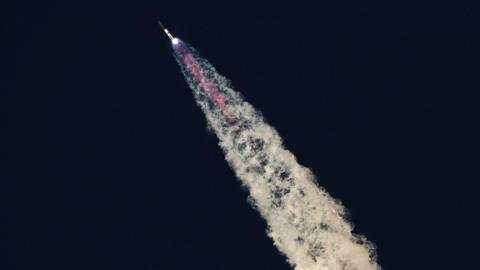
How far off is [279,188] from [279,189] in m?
0.09

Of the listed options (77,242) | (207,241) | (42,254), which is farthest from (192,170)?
(42,254)

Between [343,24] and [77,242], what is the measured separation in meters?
36.0

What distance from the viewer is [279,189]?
196 feet

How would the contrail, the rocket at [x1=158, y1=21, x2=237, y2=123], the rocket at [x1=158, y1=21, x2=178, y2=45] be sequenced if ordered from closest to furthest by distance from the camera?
the contrail → the rocket at [x1=158, y1=21, x2=237, y2=123] → the rocket at [x1=158, y1=21, x2=178, y2=45]

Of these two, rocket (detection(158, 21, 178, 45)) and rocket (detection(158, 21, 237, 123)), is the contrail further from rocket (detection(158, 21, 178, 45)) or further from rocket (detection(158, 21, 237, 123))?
rocket (detection(158, 21, 178, 45))

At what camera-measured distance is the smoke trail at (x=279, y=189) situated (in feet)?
186

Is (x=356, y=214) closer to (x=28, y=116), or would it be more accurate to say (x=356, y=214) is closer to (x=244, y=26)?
(x=244, y=26)

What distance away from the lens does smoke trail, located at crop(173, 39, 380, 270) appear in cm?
5681

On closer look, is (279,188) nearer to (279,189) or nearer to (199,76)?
(279,189)

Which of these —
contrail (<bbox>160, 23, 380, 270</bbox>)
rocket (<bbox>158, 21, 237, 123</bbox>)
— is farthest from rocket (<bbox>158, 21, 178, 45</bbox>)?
contrail (<bbox>160, 23, 380, 270</bbox>)

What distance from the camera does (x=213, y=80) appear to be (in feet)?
214

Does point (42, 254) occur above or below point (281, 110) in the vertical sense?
below

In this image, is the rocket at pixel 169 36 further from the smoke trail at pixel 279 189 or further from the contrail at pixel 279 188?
the smoke trail at pixel 279 189

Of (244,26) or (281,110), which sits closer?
(281,110)
